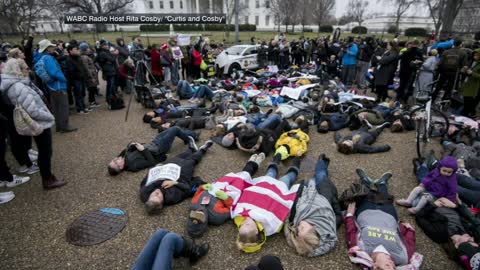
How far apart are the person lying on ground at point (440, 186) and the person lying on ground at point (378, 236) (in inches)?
18.6

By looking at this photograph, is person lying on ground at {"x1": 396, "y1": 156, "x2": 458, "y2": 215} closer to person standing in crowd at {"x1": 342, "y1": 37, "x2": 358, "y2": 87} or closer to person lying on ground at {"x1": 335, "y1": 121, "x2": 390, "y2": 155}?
person lying on ground at {"x1": 335, "y1": 121, "x2": 390, "y2": 155}

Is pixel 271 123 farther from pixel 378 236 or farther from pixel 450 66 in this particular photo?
pixel 450 66

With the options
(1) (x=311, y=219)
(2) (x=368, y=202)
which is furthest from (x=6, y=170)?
(2) (x=368, y=202)

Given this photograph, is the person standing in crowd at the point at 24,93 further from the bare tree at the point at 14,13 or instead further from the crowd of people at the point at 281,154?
the bare tree at the point at 14,13

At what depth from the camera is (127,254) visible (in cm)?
313

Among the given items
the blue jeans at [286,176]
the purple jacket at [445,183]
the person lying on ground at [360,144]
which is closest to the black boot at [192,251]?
the blue jeans at [286,176]

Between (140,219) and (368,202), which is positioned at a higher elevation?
(368,202)

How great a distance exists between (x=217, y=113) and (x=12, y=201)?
543 centimetres

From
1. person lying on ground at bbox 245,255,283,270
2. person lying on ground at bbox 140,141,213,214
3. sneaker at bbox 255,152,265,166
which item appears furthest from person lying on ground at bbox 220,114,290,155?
person lying on ground at bbox 245,255,283,270

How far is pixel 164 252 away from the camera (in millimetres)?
2488

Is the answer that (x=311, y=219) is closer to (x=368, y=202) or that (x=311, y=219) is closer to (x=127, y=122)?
(x=368, y=202)

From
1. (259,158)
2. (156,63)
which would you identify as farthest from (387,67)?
(156,63)

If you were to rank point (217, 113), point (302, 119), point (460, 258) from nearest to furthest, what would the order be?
point (460, 258)
point (302, 119)
point (217, 113)

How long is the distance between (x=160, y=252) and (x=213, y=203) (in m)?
1.22
